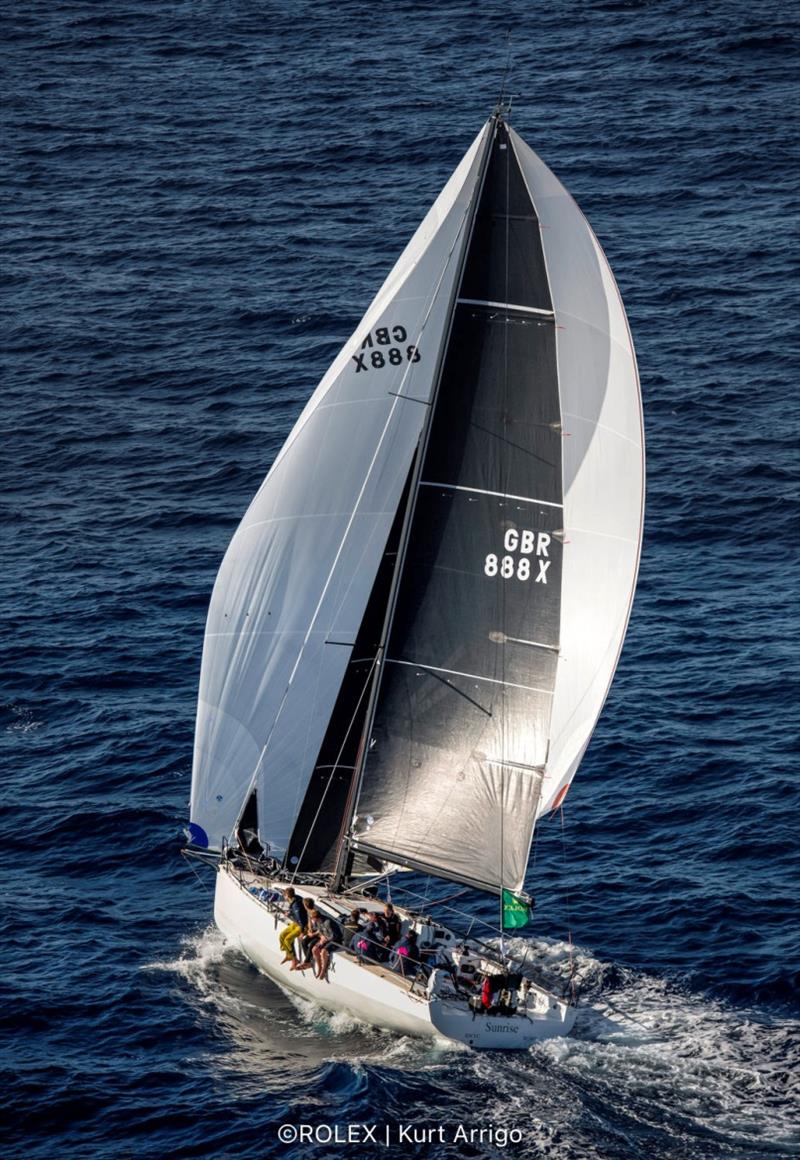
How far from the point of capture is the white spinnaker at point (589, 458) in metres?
33.0

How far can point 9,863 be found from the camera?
140ft

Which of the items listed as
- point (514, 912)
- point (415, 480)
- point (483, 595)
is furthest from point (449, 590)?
point (514, 912)

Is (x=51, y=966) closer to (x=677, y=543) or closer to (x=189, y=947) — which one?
(x=189, y=947)

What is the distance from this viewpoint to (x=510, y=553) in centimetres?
3444

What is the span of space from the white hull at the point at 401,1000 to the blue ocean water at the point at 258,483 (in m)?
0.48

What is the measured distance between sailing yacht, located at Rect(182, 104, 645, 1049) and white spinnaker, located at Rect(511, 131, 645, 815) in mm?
43

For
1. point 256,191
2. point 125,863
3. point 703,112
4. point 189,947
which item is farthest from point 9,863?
point 703,112

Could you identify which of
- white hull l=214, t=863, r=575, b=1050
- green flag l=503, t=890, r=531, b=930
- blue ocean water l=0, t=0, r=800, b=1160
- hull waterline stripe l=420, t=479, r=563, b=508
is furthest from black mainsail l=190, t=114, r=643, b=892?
blue ocean water l=0, t=0, r=800, b=1160

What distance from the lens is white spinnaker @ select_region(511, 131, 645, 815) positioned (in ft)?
108

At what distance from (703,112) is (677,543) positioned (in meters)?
37.7

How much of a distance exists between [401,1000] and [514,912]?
114 inches

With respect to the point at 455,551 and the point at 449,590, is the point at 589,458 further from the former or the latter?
the point at 449,590

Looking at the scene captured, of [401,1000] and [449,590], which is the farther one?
[449,590]

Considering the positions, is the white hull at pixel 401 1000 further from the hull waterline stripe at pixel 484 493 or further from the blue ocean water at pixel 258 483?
the hull waterline stripe at pixel 484 493
